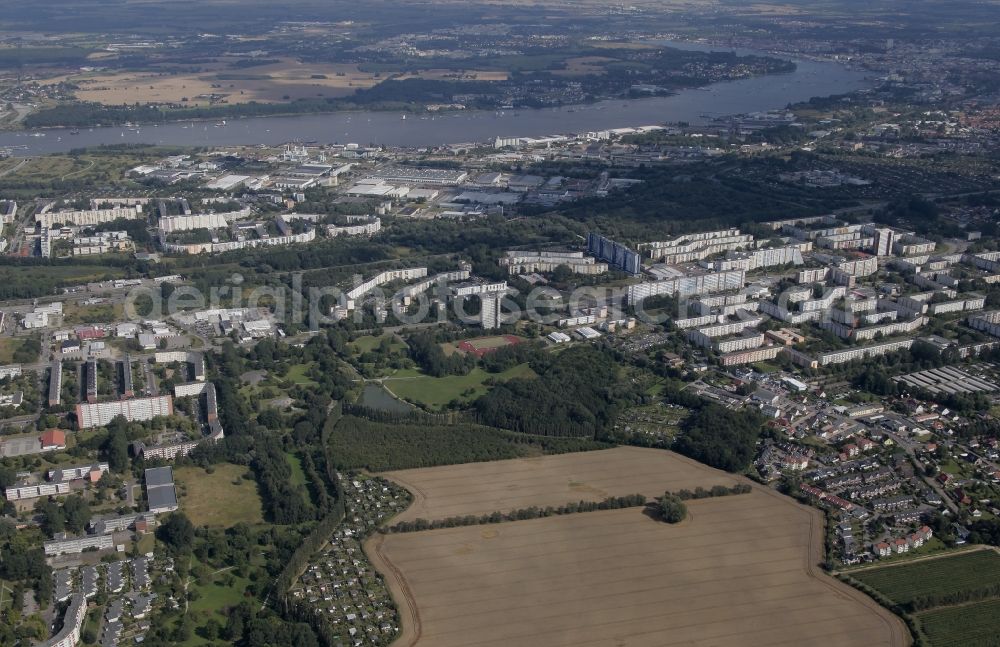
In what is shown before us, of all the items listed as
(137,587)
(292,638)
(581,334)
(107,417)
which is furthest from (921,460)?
(107,417)

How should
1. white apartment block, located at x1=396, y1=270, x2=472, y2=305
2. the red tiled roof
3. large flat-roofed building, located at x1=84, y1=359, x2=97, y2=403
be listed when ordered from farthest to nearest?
white apartment block, located at x1=396, y1=270, x2=472, y2=305
large flat-roofed building, located at x1=84, y1=359, x2=97, y2=403
the red tiled roof

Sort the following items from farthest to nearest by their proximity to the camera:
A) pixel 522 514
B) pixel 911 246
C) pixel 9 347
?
pixel 911 246
pixel 9 347
pixel 522 514

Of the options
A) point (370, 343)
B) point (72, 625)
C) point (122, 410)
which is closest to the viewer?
point (72, 625)

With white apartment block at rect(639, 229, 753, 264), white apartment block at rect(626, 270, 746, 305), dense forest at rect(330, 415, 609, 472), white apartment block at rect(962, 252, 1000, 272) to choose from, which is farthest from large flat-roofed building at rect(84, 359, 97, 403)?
white apartment block at rect(962, 252, 1000, 272)

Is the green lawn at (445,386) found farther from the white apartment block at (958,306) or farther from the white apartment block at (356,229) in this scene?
the white apartment block at (356,229)

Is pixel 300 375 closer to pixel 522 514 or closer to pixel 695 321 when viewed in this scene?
pixel 522 514

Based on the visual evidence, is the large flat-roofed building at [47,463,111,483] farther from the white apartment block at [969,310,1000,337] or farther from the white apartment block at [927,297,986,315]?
the white apartment block at [969,310,1000,337]

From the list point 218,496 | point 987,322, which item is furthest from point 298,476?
point 987,322
